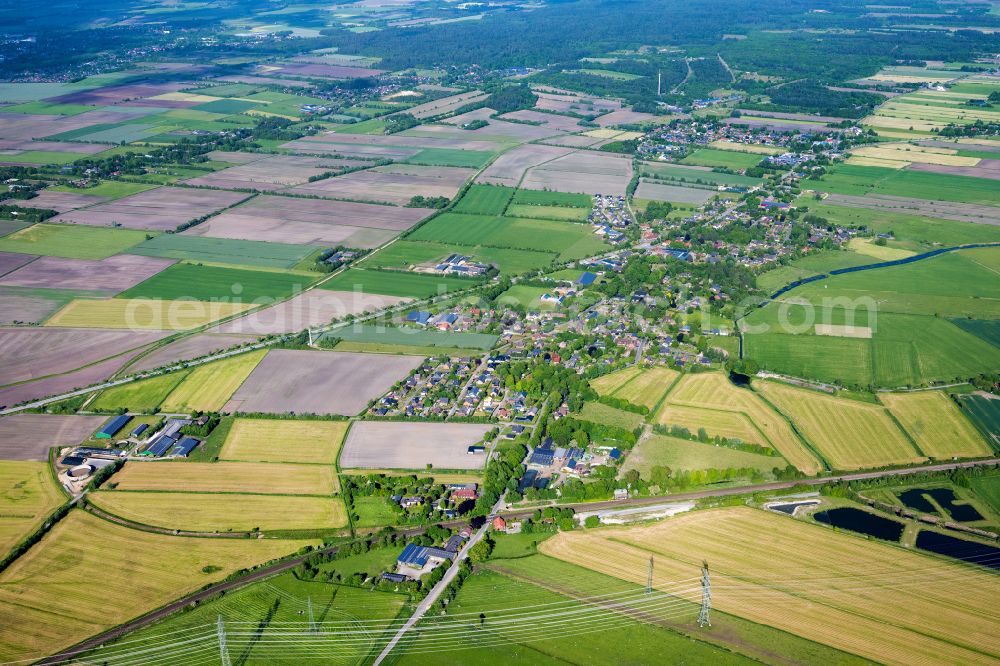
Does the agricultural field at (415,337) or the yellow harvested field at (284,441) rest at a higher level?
the agricultural field at (415,337)

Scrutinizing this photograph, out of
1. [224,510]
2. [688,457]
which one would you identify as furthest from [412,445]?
[688,457]

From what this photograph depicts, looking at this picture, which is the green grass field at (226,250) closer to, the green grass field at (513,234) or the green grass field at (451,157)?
the green grass field at (513,234)

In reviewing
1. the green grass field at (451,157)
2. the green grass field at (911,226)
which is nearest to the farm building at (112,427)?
the green grass field at (451,157)

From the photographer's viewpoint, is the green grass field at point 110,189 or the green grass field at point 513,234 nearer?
the green grass field at point 513,234

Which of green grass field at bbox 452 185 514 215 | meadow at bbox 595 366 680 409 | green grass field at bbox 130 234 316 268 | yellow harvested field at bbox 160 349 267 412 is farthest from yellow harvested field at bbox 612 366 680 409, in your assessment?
green grass field at bbox 452 185 514 215

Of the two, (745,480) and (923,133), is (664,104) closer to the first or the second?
(923,133)

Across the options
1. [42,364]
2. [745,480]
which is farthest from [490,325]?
[42,364]

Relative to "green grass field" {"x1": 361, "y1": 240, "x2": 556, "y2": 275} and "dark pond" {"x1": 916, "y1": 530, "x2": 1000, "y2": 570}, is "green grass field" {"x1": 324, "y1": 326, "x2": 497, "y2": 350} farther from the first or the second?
"dark pond" {"x1": 916, "y1": 530, "x2": 1000, "y2": 570}
